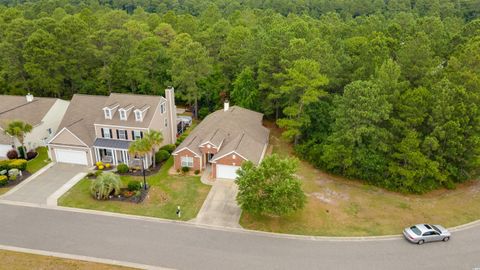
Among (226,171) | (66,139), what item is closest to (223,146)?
(226,171)

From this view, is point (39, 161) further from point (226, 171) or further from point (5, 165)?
point (226, 171)

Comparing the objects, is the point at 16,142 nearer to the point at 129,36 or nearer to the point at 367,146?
the point at 129,36

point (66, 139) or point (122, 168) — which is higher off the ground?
point (66, 139)

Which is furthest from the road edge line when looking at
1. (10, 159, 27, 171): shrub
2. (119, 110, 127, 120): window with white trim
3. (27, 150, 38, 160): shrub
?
(119, 110, 127, 120): window with white trim

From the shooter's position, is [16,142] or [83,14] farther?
[83,14]

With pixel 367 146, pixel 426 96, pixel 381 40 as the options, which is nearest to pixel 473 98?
pixel 426 96

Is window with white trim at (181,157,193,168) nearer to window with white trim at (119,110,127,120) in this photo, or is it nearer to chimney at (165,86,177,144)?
chimney at (165,86,177,144)

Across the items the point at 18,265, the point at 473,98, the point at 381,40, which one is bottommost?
the point at 18,265
